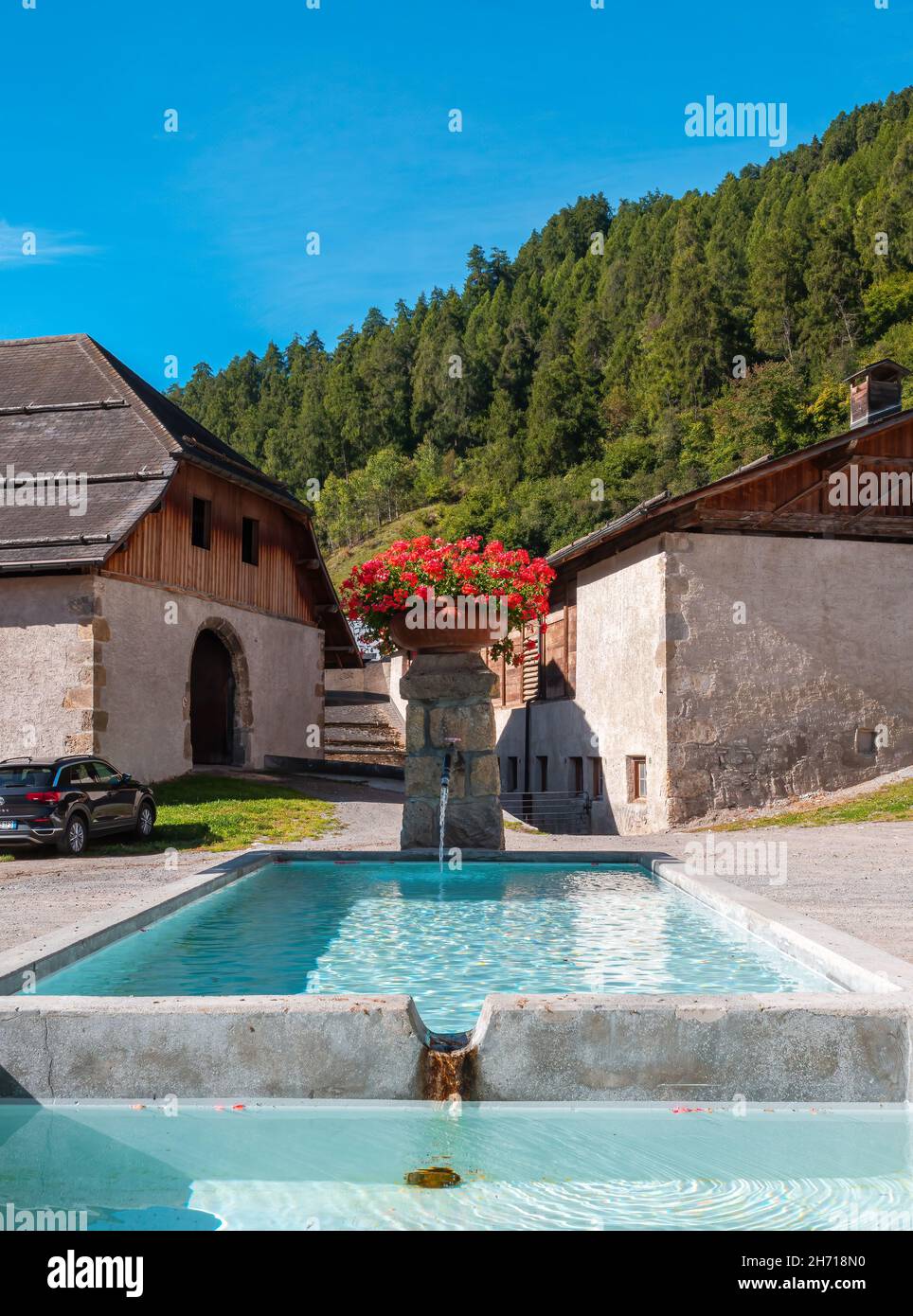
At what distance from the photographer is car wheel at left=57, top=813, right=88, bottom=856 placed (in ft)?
49.6

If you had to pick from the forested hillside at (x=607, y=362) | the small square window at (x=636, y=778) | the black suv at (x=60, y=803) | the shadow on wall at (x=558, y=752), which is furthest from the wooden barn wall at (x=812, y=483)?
the forested hillside at (x=607, y=362)

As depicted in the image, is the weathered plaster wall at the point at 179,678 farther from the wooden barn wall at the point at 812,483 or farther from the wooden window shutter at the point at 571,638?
the wooden barn wall at the point at 812,483

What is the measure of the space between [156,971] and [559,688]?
19.9 metres

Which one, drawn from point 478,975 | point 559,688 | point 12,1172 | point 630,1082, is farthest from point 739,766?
point 12,1172

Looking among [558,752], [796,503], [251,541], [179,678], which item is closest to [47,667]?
[179,678]

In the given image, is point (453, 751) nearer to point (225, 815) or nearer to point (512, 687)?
point (225, 815)

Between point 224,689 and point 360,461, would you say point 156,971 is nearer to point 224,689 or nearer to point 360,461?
point 224,689

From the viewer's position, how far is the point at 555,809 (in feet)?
79.9

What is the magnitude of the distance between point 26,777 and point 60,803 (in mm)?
598

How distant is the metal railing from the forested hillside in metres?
41.8

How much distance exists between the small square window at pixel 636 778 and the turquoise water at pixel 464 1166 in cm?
1613

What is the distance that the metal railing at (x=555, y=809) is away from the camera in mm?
23906

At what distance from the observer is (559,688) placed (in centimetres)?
2583

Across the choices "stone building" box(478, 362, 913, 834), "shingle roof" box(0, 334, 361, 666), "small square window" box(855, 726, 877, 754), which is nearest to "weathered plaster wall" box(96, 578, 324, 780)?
"shingle roof" box(0, 334, 361, 666)
